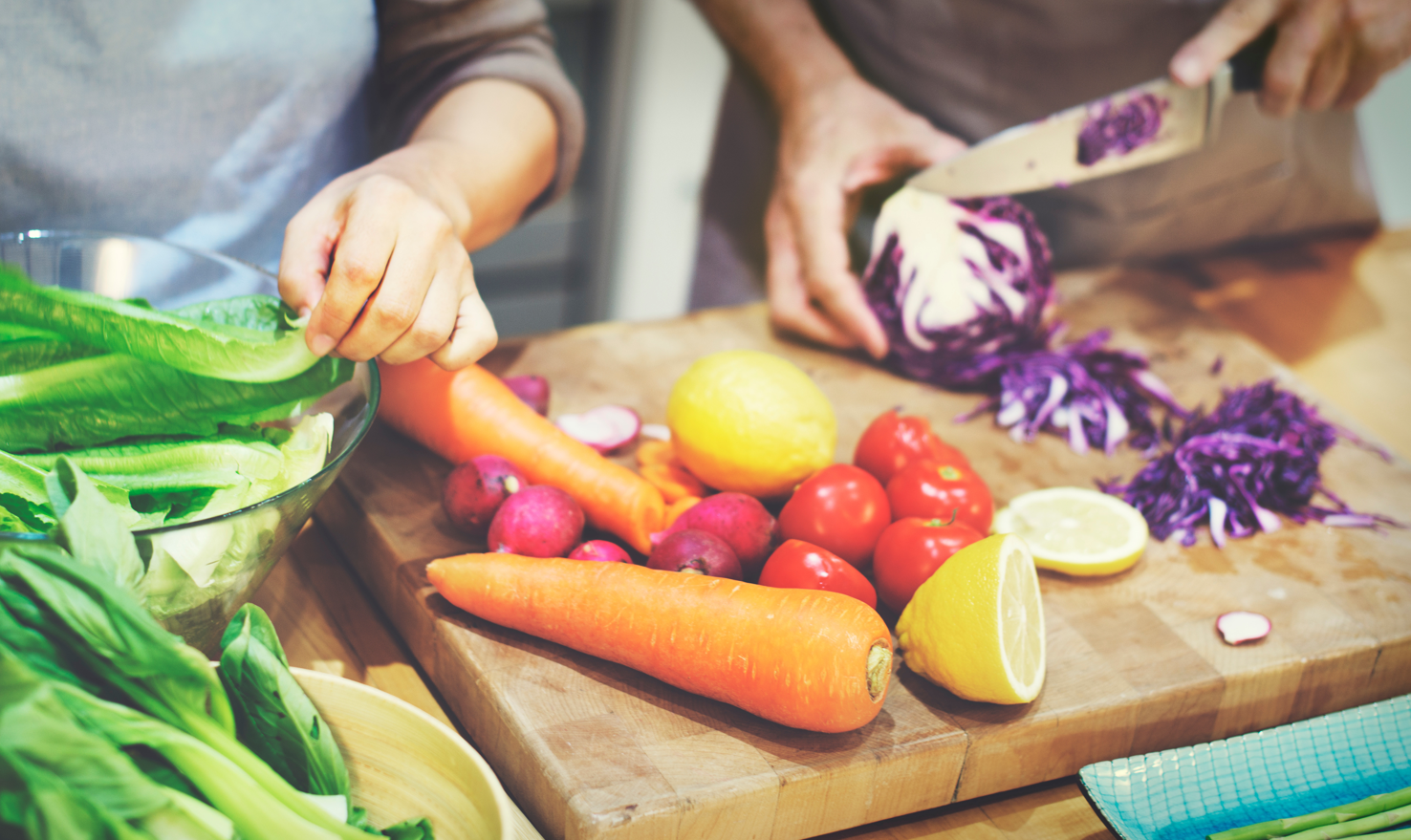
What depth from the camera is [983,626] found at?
973 mm

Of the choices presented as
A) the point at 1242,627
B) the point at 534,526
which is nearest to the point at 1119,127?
the point at 1242,627

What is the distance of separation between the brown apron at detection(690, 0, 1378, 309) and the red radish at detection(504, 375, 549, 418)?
3.16 feet

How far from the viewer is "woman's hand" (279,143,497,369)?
3.51ft

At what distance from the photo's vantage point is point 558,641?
→ 3.53ft

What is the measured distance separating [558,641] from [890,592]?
39cm

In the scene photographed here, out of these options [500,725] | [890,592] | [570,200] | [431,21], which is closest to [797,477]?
[890,592]

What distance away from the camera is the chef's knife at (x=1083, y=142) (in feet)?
5.46

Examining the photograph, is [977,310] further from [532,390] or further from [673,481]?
[532,390]

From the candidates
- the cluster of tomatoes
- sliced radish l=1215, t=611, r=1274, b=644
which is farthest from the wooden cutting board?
the cluster of tomatoes

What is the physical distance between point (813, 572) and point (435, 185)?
0.70 meters

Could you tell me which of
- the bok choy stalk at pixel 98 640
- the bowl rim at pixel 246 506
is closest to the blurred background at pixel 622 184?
the bowl rim at pixel 246 506

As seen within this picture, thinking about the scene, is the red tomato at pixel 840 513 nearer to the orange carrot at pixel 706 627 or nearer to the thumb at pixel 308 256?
the orange carrot at pixel 706 627

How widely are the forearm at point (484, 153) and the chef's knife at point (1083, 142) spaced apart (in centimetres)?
68

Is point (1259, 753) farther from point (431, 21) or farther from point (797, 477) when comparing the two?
point (431, 21)
